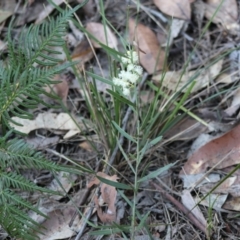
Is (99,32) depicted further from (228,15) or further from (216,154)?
(216,154)

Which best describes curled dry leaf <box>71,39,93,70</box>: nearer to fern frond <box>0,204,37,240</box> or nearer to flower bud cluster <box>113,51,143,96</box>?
flower bud cluster <box>113,51,143,96</box>

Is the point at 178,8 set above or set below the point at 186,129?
above

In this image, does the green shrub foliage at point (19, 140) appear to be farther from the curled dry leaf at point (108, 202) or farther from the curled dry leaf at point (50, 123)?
the curled dry leaf at point (50, 123)

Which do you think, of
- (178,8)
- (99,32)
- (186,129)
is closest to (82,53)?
(99,32)

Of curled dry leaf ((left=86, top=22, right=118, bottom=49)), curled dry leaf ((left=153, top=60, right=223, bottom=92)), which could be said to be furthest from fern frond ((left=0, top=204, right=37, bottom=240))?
curled dry leaf ((left=86, top=22, right=118, bottom=49))

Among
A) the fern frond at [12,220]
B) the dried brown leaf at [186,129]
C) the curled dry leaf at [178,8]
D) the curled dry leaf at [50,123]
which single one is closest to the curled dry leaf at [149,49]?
the curled dry leaf at [178,8]
